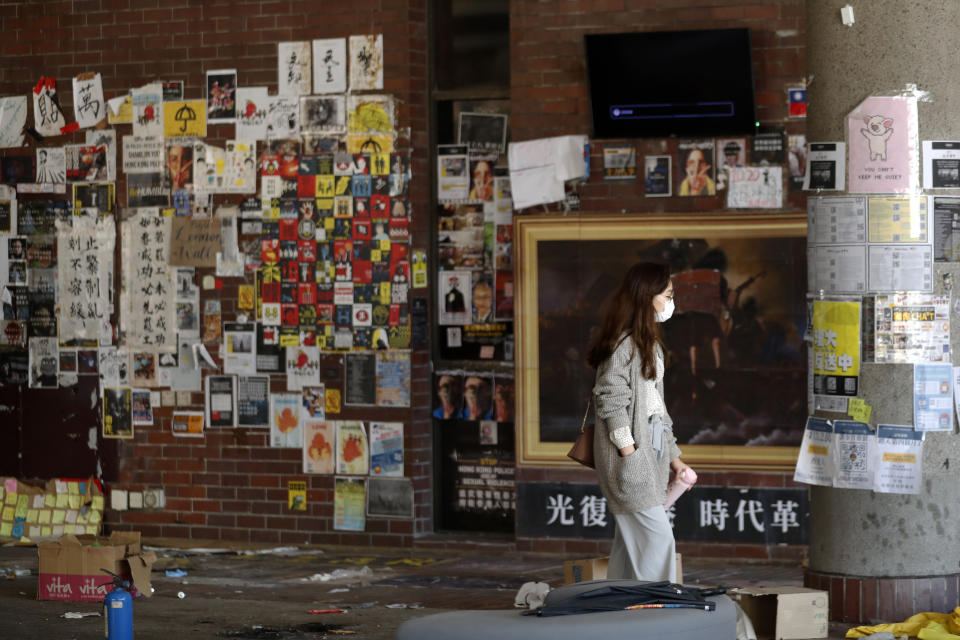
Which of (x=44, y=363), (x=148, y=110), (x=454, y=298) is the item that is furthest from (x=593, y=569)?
(x=44, y=363)

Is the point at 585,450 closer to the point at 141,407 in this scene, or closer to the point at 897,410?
the point at 897,410

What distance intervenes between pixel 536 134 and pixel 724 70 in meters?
1.32

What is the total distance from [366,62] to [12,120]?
3.07m

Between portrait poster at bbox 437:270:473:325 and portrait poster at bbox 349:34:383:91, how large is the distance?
1.43 m

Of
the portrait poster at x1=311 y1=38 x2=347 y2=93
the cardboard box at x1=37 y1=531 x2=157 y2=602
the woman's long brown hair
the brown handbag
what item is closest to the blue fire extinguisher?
the cardboard box at x1=37 y1=531 x2=157 y2=602

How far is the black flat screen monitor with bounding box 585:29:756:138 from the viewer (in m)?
9.60

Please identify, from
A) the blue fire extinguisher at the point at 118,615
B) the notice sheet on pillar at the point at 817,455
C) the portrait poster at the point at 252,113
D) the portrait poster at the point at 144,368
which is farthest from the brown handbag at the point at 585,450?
the portrait poster at the point at 144,368

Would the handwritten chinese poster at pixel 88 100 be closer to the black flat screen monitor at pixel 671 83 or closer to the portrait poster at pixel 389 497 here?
the portrait poster at pixel 389 497

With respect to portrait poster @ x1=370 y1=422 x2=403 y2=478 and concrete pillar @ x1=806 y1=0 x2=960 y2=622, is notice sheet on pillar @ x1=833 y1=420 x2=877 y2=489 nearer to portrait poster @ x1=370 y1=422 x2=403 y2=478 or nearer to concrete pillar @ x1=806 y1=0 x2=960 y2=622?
concrete pillar @ x1=806 y1=0 x2=960 y2=622

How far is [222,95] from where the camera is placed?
11.0 meters

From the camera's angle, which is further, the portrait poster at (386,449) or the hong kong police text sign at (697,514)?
the portrait poster at (386,449)

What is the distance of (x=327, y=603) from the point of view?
8688 millimetres

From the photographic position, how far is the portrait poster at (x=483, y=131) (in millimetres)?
10469

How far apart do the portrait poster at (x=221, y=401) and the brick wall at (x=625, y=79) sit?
2298mm
